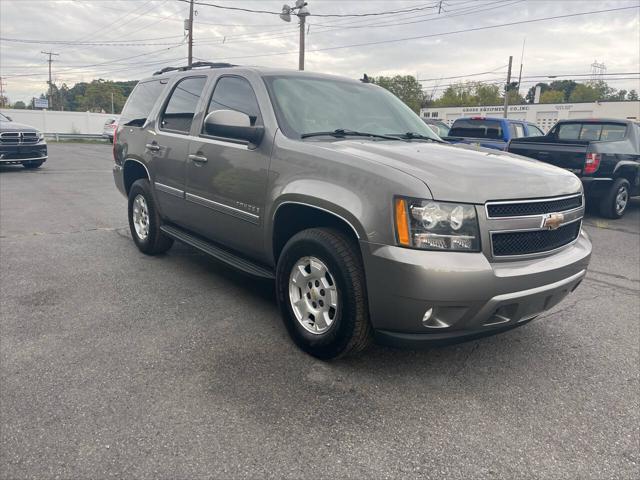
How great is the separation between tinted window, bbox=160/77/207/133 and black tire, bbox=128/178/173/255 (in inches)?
28.7

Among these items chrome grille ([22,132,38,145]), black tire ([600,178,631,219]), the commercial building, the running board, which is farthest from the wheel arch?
the commercial building

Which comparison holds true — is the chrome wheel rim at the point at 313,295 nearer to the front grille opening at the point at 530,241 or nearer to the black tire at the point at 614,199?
the front grille opening at the point at 530,241

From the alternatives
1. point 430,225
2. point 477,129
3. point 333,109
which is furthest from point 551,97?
point 430,225

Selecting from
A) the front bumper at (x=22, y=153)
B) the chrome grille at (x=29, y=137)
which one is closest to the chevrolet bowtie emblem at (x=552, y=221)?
the front bumper at (x=22, y=153)

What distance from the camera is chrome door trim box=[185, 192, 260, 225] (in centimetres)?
367

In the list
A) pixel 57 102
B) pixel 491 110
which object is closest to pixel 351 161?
pixel 491 110

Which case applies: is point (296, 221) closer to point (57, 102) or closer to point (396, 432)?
point (396, 432)

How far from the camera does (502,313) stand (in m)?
2.80

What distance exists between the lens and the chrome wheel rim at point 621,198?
895 cm

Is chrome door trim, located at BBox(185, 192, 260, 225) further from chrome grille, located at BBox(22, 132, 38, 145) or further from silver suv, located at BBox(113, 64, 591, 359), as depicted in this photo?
chrome grille, located at BBox(22, 132, 38, 145)

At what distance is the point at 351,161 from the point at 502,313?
1.21 m

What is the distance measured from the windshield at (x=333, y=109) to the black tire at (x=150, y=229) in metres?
2.06

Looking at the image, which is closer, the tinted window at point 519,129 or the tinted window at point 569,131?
the tinted window at point 569,131

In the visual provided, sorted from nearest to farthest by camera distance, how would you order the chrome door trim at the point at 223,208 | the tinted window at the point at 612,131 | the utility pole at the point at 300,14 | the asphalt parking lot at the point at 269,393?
the asphalt parking lot at the point at 269,393 < the chrome door trim at the point at 223,208 < the tinted window at the point at 612,131 < the utility pole at the point at 300,14
